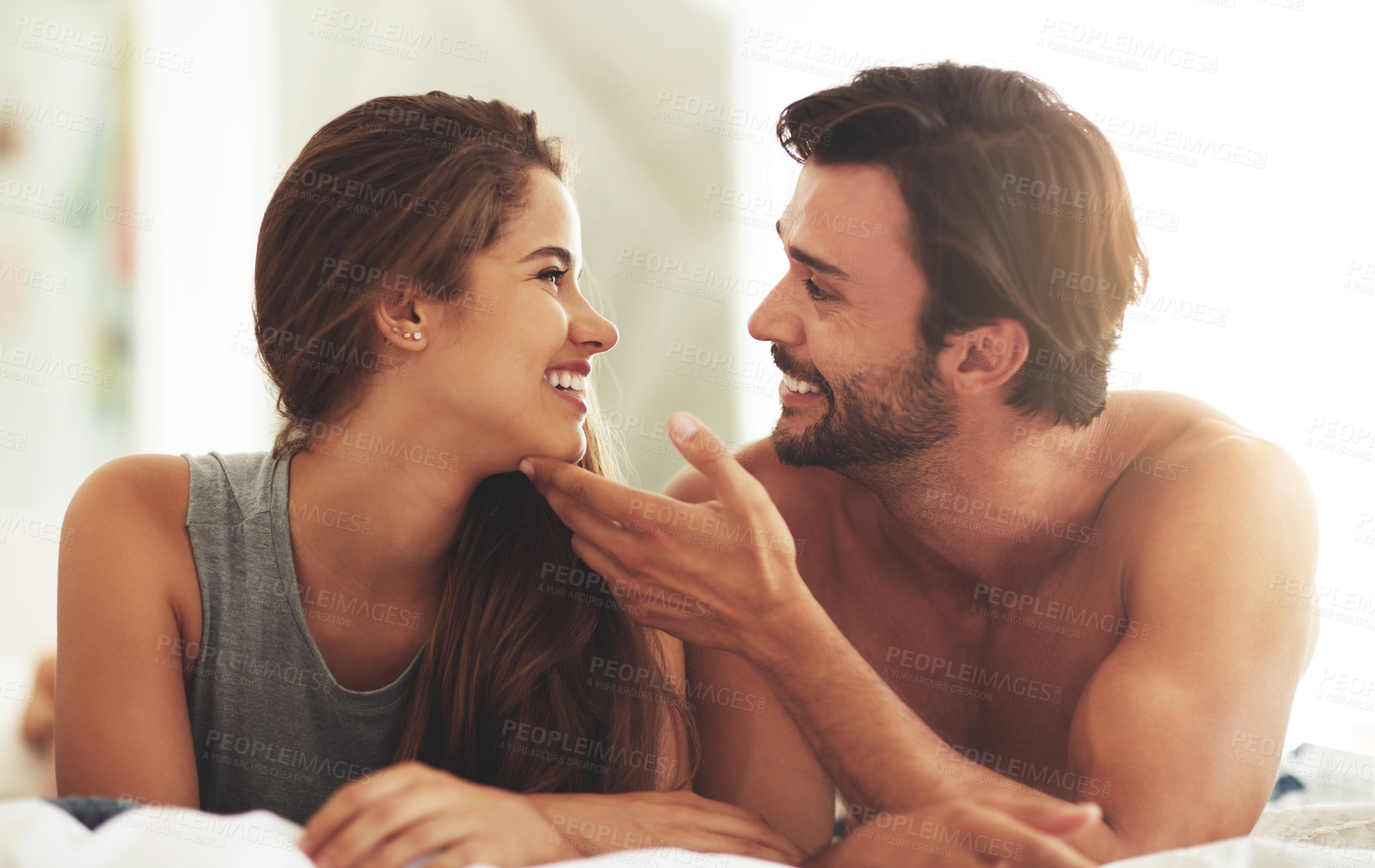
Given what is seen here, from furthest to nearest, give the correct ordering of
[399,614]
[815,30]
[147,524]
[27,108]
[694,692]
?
[815,30] → [27,108] → [694,692] → [399,614] → [147,524]

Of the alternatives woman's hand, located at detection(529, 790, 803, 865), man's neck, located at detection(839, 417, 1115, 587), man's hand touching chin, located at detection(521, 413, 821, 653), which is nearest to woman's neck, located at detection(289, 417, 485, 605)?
man's hand touching chin, located at detection(521, 413, 821, 653)

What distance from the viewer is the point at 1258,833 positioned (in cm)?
113

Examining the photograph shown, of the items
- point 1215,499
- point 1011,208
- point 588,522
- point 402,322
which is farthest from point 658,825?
point 1011,208

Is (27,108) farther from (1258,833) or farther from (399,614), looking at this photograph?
(1258,833)

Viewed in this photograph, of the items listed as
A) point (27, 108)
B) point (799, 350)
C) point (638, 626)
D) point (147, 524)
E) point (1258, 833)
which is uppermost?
point (27, 108)

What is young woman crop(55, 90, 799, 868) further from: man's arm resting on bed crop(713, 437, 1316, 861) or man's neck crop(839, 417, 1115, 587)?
man's neck crop(839, 417, 1115, 587)

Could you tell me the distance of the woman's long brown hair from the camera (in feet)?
3.53

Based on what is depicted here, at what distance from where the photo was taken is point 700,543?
1.10 metres

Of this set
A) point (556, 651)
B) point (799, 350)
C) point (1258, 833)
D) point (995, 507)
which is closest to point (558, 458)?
point (556, 651)

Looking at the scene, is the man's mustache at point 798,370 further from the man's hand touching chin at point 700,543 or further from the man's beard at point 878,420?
the man's hand touching chin at point 700,543

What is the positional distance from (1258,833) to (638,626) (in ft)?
2.39

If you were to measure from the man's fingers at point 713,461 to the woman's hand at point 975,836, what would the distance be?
13.5 inches

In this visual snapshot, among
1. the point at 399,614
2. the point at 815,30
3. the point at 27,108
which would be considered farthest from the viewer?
the point at 815,30

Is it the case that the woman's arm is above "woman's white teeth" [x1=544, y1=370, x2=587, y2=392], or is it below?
below
